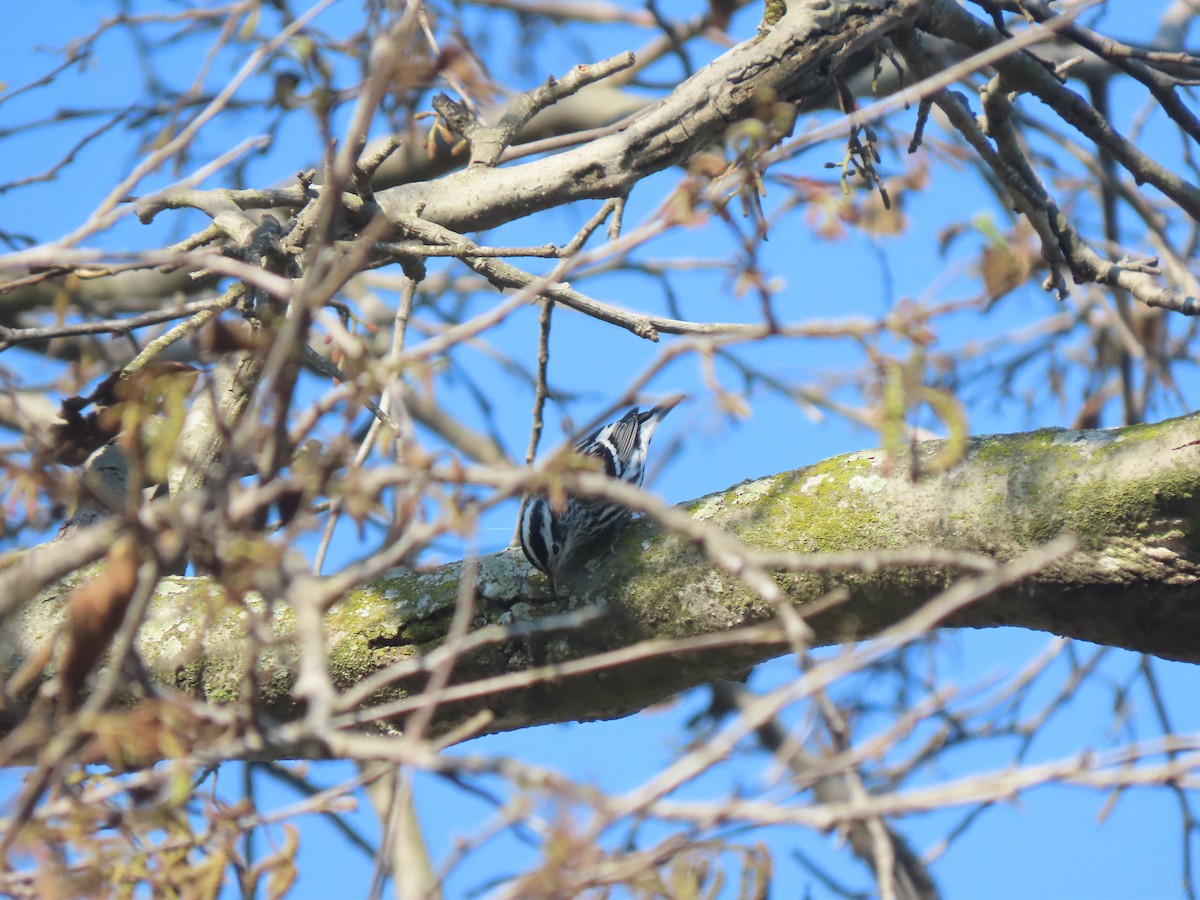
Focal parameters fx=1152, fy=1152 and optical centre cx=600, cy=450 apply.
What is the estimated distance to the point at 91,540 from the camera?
1.51m

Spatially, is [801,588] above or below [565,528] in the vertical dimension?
below

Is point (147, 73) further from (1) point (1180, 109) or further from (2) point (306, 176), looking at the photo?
(1) point (1180, 109)

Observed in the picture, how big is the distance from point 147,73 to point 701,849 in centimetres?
538

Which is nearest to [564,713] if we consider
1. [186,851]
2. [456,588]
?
[456,588]

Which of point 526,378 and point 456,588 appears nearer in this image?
point 456,588

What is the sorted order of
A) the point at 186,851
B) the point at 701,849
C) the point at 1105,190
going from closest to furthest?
the point at 701,849, the point at 186,851, the point at 1105,190

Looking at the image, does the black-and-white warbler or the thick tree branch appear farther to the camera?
the black-and-white warbler

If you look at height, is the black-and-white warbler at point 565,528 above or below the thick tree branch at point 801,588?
above

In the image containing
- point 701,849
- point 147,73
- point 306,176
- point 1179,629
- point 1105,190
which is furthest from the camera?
point 147,73

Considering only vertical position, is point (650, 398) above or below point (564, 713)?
above

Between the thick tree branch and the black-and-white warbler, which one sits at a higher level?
the black-and-white warbler

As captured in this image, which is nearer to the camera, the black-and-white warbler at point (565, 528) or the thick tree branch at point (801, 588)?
the thick tree branch at point (801, 588)

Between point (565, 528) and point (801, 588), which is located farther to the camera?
point (565, 528)

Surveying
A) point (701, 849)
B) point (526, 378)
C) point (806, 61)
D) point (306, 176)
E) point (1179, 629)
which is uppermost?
point (526, 378)
